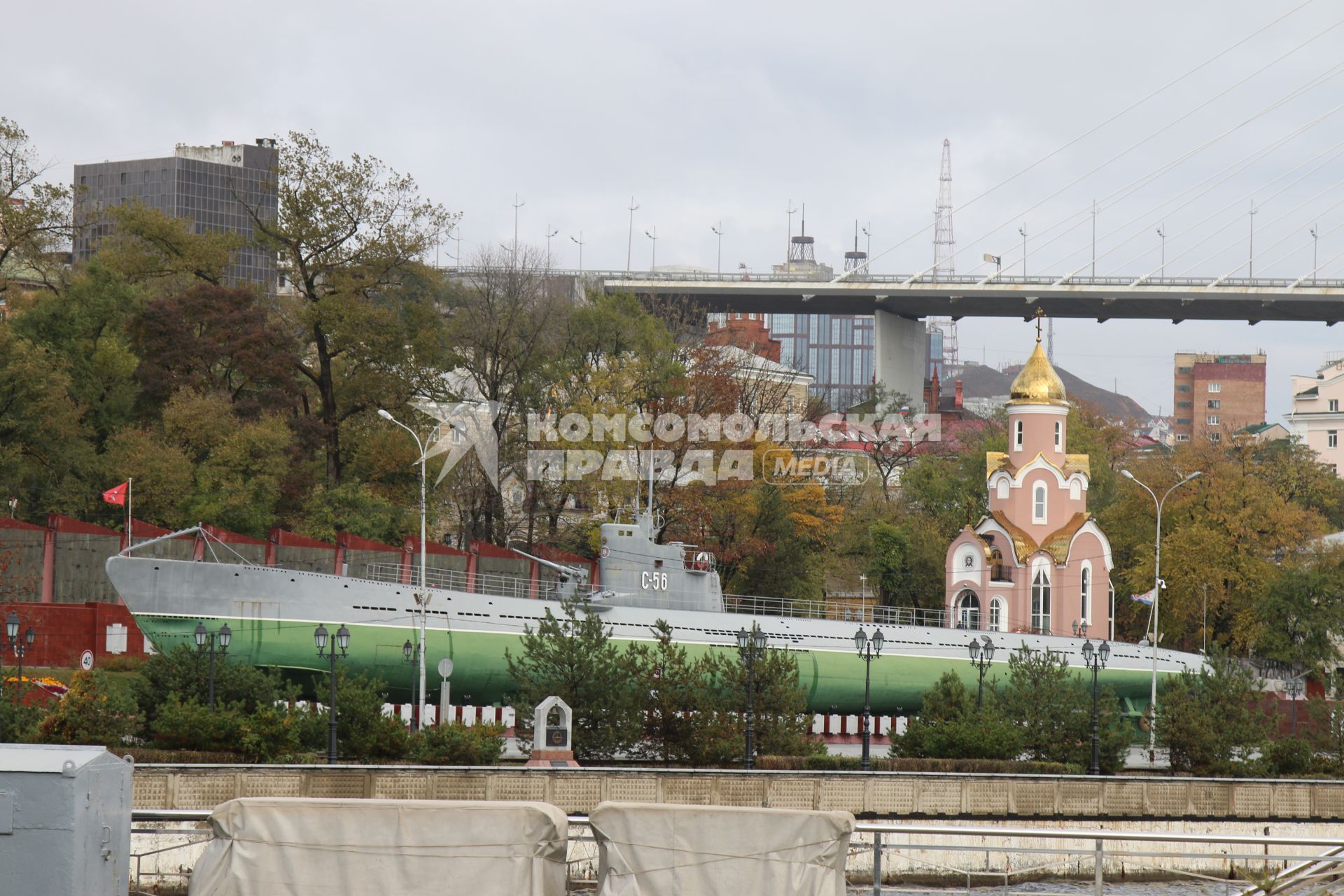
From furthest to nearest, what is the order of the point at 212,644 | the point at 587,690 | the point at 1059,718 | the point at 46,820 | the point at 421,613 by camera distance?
the point at 421,613, the point at 1059,718, the point at 587,690, the point at 212,644, the point at 46,820

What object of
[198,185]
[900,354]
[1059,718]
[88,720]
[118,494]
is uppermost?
[198,185]

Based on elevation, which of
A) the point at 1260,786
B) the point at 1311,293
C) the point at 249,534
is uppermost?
the point at 1311,293

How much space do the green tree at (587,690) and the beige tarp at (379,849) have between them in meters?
18.3

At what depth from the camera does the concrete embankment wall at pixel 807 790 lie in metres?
20.9

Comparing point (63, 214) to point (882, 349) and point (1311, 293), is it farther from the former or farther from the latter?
point (1311, 293)

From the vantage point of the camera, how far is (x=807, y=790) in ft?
77.2

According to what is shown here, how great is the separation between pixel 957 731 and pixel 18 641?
74.3 ft

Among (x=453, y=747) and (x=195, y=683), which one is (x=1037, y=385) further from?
(x=195, y=683)

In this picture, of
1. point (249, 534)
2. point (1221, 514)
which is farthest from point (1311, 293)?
point (249, 534)

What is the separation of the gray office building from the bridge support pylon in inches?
1702

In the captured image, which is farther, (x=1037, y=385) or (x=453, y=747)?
(x=1037, y=385)

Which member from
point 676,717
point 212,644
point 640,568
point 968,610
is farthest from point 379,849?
point 968,610

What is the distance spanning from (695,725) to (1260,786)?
10.9 metres

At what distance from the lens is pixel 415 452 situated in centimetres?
5397
